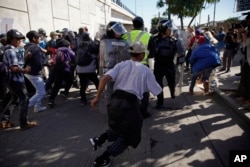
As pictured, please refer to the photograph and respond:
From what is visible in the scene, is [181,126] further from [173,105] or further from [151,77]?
[151,77]

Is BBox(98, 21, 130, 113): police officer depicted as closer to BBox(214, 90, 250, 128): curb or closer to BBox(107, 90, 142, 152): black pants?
BBox(107, 90, 142, 152): black pants

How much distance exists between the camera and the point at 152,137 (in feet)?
12.8

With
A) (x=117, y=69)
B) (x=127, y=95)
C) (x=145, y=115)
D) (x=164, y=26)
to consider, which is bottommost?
(x=145, y=115)

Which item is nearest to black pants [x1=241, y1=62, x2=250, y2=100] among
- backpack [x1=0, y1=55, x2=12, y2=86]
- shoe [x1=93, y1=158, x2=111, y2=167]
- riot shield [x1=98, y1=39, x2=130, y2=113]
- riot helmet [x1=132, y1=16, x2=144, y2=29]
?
riot helmet [x1=132, y1=16, x2=144, y2=29]

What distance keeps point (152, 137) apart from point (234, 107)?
2233 mm

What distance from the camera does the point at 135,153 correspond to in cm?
338

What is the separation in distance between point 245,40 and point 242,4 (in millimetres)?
2167

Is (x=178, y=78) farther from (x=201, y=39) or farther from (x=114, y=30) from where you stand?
(x=114, y=30)

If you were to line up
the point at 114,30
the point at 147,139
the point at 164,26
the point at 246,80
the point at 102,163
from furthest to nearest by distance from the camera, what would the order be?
the point at 246,80
the point at 164,26
the point at 114,30
the point at 147,139
the point at 102,163

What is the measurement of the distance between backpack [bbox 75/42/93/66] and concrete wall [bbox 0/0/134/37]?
2.43ft

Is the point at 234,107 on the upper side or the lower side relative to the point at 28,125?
upper

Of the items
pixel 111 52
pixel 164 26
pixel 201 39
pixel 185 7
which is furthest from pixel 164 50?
pixel 185 7

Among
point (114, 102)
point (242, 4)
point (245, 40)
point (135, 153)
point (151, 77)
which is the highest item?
point (242, 4)

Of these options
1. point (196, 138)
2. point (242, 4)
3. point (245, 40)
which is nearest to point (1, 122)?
point (196, 138)
